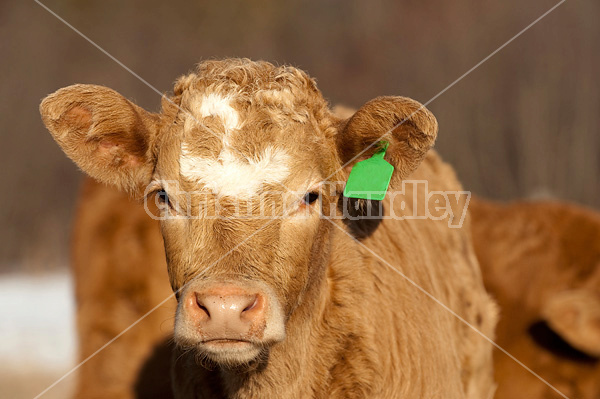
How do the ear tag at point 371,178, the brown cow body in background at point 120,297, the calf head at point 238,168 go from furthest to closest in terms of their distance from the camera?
the brown cow body in background at point 120,297 < the ear tag at point 371,178 < the calf head at point 238,168

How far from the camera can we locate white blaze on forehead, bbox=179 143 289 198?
3070 millimetres

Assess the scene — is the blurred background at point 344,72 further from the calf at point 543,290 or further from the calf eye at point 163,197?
the calf eye at point 163,197

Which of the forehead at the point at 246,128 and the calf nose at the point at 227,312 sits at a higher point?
the forehead at the point at 246,128

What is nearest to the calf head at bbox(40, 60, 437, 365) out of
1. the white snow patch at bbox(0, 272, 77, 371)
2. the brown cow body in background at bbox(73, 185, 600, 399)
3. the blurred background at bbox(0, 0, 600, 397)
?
the brown cow body in background at bbox(73, 185, 600, 399)

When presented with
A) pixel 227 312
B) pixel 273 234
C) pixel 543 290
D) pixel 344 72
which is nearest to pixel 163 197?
pixel 273 234

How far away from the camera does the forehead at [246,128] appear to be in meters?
3.11

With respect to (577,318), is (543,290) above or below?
above

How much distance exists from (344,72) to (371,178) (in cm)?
1692

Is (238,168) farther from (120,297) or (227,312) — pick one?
(120,297)

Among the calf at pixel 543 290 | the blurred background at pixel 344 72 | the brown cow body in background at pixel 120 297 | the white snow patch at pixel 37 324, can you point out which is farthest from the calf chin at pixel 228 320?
the blurred background at pixel 344 72

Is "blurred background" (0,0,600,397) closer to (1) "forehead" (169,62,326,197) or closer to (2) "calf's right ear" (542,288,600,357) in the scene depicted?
(2) "calf's right ear" (542,288,600,357)

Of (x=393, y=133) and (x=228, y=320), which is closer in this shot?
(x=228, y=320)

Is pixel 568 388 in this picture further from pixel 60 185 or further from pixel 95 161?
pixel 60 185

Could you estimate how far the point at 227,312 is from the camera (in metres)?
2.76
